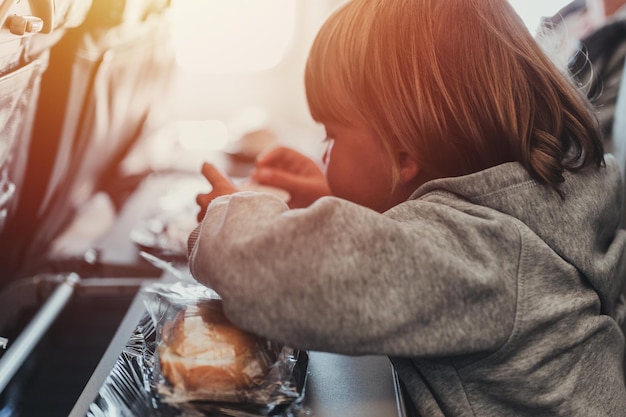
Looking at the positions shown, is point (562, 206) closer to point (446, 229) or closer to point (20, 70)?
point (446, 229)

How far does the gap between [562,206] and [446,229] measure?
0.17 m

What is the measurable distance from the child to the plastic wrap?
52 mm

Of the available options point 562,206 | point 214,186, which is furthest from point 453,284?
point 214,186

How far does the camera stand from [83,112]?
0.95 meters

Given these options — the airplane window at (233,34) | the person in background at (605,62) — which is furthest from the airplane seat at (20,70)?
the person in background at (605,62)

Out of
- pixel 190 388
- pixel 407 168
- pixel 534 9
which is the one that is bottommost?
pixel 190 388

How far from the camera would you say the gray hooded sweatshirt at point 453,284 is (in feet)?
1.97

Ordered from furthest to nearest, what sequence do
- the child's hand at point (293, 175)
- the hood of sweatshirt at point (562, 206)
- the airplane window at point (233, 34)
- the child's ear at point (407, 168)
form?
the airplane window at point (233, 34)
the child's hand at point (293, 175)
the child's ear at point (407, 168)
the hood of sweatshirt at point (562, 206)

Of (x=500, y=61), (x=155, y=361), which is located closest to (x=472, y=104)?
(x=500, y=61)

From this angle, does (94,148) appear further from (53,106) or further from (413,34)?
(413,34)

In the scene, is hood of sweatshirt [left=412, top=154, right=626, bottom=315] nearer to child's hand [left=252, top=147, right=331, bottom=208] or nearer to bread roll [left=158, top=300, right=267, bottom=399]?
bread roll [left=158, top=300, right=267, bottom=399]

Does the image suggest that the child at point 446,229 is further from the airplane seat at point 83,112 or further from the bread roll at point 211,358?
the airplane seat at point 83,112

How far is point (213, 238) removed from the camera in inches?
25.5

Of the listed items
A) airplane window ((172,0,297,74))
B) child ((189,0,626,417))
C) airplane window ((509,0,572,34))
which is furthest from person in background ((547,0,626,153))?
airplane window ((172,0,297,74))
